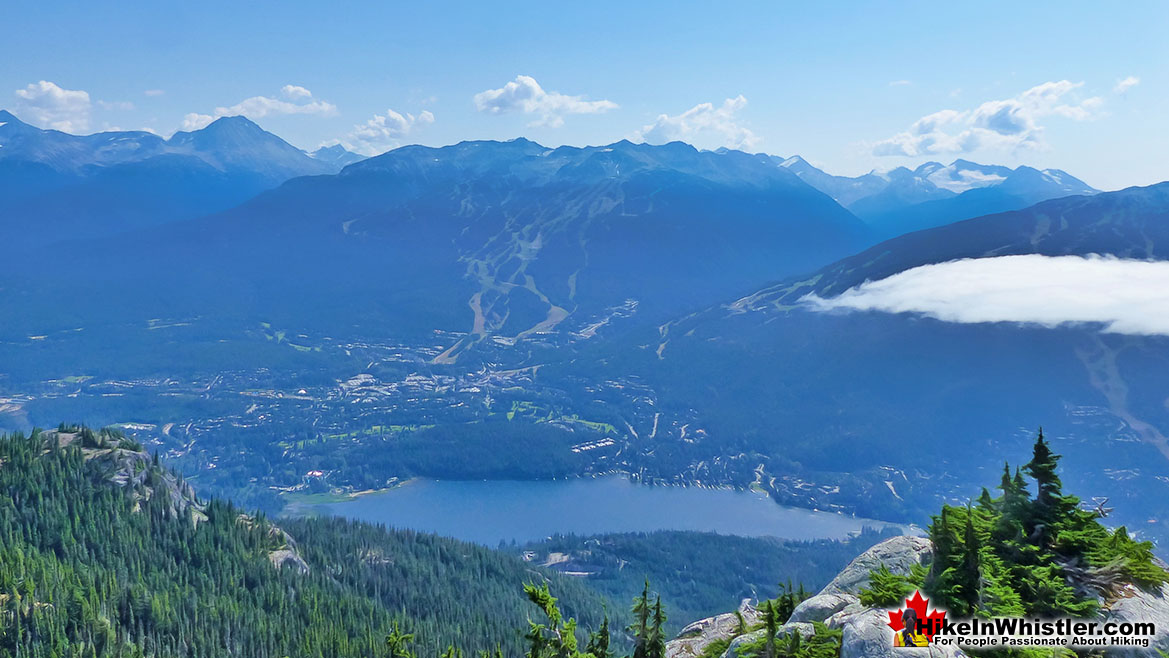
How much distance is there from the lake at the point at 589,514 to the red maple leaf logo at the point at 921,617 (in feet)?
486

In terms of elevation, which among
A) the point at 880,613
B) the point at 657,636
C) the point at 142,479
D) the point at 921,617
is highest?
the point at 921,617

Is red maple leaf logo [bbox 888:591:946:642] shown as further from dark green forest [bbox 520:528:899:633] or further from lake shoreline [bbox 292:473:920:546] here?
lake shoreline [bbox 292:473:920:546]

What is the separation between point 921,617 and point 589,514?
541 feet

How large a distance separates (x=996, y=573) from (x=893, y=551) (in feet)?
29.5

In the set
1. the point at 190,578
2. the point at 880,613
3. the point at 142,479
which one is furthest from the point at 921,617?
the point at 142,479

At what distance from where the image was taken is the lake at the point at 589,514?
170875 millimetres

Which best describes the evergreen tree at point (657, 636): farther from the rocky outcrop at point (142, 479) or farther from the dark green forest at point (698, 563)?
the dark green forest at point (698, 563)

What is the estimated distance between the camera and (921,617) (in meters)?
21.1

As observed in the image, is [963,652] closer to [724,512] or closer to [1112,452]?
[724,512]

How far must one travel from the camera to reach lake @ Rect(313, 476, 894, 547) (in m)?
171

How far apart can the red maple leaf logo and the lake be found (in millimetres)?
148250

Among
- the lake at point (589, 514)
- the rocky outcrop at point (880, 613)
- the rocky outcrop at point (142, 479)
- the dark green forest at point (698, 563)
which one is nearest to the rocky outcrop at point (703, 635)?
the rocky outcrop at point (880, 613)

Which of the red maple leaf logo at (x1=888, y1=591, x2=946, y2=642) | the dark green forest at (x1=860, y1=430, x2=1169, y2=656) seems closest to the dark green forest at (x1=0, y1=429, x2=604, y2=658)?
the dark green forest at (x1=860, y1=430, x2=1169, y2=656)

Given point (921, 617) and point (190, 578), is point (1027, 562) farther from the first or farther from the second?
point (190, 578)
